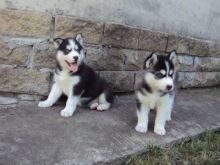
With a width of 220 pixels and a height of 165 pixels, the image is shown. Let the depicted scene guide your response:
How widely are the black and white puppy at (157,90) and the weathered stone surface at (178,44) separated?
2119mm

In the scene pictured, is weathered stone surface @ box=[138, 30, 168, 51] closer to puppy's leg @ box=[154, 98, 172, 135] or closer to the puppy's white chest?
the puppy's white chest

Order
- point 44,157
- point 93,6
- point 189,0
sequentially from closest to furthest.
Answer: point 44,157 < point 93,6 < point 189,0

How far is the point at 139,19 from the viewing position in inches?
240

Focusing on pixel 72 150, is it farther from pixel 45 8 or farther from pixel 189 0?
pixel 189 0

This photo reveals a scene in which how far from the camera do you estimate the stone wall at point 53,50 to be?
4941mm

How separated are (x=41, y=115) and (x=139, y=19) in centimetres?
229

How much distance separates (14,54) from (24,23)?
0.41 m

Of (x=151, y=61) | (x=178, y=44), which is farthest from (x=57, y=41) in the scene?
(x=178, y=44)

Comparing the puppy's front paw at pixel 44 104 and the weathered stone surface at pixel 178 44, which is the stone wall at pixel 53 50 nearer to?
the weathered stone surface at pixel 178 44

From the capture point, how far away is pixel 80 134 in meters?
4.32

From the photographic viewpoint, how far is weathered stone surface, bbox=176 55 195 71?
709 centimetres

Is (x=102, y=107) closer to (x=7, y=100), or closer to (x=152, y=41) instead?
(x=7, y=100)

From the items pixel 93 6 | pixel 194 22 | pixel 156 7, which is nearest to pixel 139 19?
pixel 156 7

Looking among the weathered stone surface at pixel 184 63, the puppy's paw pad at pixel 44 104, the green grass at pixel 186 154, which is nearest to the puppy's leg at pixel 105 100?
the puppy's paw pad at pixel 44 104
